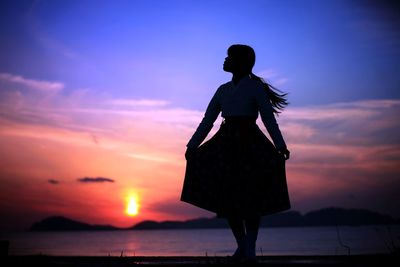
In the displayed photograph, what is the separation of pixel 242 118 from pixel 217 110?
51 cm

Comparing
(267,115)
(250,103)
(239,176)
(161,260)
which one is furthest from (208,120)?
(161,260)

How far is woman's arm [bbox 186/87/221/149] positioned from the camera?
6121mm

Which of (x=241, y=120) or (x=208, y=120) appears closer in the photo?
(x=241, y=120)

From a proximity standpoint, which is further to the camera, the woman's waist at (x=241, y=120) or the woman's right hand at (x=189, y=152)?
the woman's right hand at (x=189, y=152)

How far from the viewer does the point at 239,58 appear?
5.95m

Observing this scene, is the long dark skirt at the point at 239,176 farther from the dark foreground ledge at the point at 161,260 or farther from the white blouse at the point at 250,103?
the dark foreground ledge at the point at 161,260

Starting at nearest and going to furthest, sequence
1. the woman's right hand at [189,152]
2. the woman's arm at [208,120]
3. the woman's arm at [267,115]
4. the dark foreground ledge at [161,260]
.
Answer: the dark foreground ledge at [161,260], the woman's arm at [267,115], the woman's right hand at [189,152], the woman's arm at [208,120]

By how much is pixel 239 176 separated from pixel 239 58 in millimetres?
1393

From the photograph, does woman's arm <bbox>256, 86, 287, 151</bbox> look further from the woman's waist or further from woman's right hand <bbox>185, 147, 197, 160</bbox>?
woman's right hand <bbox>185, 147, 197, 160</bbox>

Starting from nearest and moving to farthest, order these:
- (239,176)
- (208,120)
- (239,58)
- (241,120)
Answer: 1. (239,176)
2. (241,120)
3. (239,58)
4. (208,120)

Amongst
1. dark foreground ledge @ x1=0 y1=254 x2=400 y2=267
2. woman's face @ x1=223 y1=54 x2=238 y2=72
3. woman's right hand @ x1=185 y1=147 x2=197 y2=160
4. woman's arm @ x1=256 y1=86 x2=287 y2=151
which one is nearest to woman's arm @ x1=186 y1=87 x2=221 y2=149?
woman's right hand @ x1=185 y1=147 x2=197 y2=160

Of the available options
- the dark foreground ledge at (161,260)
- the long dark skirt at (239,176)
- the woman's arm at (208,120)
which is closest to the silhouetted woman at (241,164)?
the long dark skirt at (239,176)

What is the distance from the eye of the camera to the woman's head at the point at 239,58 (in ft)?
19.5

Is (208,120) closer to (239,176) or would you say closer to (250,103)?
(250,103)
